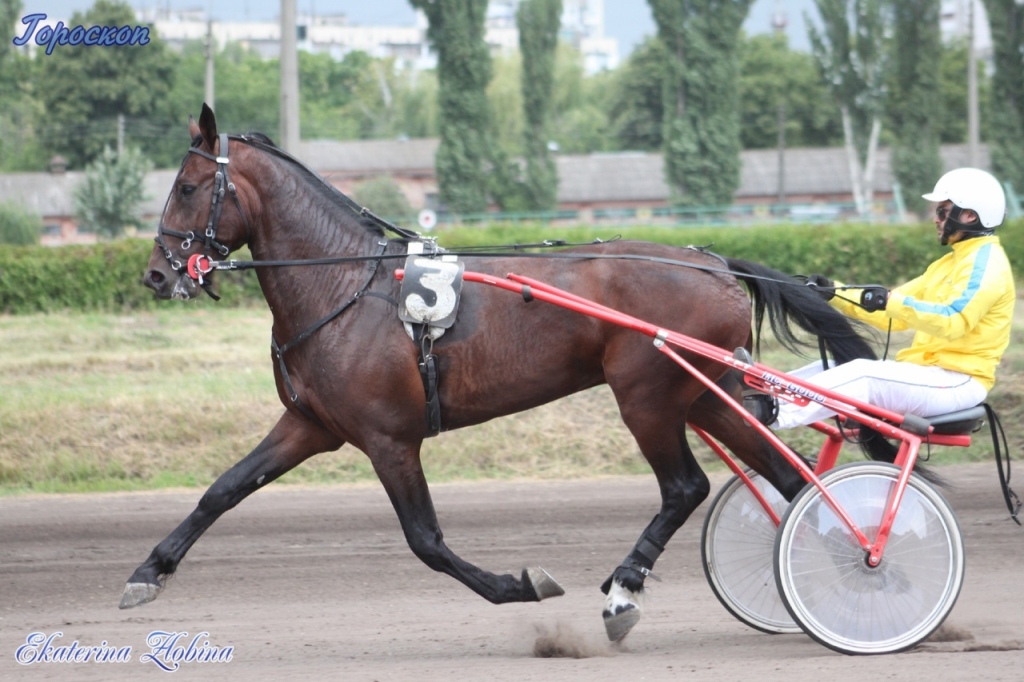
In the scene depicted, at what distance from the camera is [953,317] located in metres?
4.01

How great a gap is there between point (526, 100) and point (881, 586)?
32.3 metres

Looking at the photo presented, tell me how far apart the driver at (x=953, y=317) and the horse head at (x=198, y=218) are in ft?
7.05

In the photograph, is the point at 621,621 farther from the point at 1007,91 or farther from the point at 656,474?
the point at 1007,91

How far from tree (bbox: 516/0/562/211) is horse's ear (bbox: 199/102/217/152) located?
28.5 meters

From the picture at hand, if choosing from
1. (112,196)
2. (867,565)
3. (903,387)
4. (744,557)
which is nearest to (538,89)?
(112,196)

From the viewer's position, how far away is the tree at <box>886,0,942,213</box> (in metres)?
30.9

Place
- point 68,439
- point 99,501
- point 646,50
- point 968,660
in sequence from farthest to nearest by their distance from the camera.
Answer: point 646,50
point 68,439
point 99,501
point 968,660

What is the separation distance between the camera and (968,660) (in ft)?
12.6

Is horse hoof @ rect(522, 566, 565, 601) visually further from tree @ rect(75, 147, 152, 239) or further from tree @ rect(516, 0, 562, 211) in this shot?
tree @ rect(516, 0, 562, 211)

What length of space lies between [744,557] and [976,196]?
61.4 inches

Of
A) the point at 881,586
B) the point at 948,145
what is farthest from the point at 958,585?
the point at 948,145

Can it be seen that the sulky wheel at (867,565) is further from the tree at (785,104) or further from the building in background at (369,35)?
the building in background at (369,35)

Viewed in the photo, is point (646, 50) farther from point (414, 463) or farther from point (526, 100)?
point (414, 463)

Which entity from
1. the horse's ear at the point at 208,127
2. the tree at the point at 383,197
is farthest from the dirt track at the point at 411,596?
the tree at the point at 383,197
